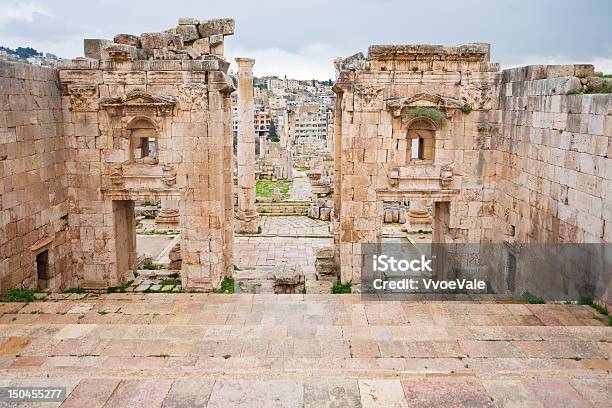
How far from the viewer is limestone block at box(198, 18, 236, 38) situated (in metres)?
13.7

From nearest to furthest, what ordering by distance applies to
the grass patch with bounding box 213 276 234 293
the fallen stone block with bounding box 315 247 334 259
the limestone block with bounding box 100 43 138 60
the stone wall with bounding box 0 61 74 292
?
the stone wall with bounding box 0 61 74 292 < the limestone block with bounding box 100 43 138 60 < the grass patch with bounding box 213 276 234 293 < the fallen stone block with bounding box 315 247 334 259

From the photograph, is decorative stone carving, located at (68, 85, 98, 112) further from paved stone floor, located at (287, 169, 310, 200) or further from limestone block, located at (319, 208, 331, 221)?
paved stone floor, located at (287, 169, 310, 200)

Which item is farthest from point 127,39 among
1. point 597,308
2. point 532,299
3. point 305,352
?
point 597,308

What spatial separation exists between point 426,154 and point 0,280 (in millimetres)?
10193

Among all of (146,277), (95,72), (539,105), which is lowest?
(146,277)

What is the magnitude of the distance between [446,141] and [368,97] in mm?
2300

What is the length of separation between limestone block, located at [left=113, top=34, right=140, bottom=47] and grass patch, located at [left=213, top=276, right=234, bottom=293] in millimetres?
6548

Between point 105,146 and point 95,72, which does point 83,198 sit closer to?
point 105,146

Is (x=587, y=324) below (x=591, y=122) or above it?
below

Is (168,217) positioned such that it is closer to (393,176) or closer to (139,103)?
(139,103)

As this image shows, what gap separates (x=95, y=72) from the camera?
41.9 ft

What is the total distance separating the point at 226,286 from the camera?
13867 mm

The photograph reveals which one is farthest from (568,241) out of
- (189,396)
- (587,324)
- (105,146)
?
(105,146)

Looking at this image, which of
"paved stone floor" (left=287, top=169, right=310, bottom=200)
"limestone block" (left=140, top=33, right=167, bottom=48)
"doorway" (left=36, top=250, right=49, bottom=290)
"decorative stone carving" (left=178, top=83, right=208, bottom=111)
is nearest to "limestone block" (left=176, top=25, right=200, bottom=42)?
"limestone block" (left=140, top=33, right=167, bottom=48)
